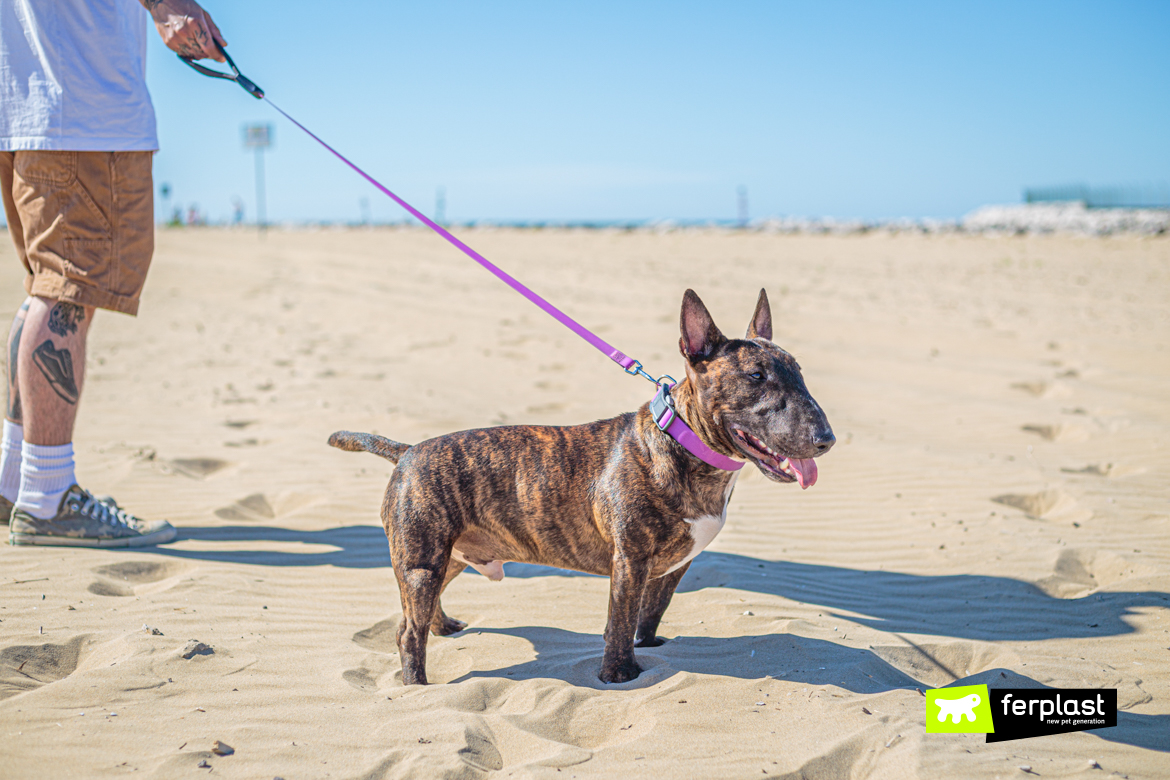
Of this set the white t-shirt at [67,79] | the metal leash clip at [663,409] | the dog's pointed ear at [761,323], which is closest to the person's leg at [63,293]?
the white t-shirt at [67,79]

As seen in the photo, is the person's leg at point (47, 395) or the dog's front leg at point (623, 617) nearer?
the dog's front leg at point (623, 617)

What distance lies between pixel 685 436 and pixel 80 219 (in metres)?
3.32

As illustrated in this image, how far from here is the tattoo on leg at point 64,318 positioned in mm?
4297

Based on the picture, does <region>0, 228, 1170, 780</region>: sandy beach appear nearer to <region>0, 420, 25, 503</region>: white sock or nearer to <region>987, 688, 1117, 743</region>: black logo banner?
<region>987, 688, 1117, 743</region>: black logo banner

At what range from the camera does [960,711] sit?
3000 mm

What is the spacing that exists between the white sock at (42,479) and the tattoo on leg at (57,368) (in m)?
0.28

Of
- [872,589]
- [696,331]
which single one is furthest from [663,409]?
[872,589]

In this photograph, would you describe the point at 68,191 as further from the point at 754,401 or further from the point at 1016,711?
the point at 1016,711

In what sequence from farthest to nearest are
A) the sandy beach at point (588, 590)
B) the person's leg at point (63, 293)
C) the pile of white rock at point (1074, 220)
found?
the pile of white rock at point (1074, 220), the person's leg at point (63, 293), the sandy beach at point (588, 590)

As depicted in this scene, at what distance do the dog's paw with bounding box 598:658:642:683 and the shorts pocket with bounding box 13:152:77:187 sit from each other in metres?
3.56

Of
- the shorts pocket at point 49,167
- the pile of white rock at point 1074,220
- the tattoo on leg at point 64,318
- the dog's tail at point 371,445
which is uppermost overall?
the pile of white rock at point 1074,220

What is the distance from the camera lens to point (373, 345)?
451 inches

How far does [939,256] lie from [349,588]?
74.0ft

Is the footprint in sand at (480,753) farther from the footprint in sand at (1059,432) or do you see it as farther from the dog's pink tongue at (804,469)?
the footprint in sand at (1059,432)
